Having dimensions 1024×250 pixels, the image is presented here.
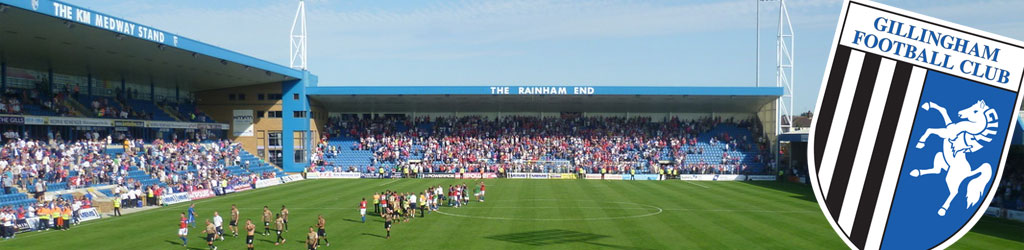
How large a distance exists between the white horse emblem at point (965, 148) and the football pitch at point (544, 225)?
62.0 feet

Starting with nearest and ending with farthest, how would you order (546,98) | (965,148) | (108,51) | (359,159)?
1. (965,148)
2. (108,51)
3. (359,159)
4. (546,98)

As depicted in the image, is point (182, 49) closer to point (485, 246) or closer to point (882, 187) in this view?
point (485, 246)

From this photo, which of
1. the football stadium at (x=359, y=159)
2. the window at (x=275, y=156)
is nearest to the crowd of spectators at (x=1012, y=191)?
the football stadium at (x=359, y=159)

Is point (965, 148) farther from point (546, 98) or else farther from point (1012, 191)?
point (546, 98)

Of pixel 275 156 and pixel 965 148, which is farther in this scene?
pixel 275 156

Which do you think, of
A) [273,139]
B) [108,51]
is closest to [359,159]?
[273,139]

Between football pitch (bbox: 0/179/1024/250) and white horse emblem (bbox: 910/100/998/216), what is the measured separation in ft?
62.0

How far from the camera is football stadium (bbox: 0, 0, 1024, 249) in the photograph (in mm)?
27203

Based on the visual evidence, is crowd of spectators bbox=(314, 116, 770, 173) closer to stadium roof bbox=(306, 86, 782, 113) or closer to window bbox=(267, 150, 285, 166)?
stadium roof bbox=(306, 86, 782, 113)

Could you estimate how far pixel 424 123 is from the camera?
77.2m

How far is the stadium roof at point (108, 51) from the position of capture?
3275cm

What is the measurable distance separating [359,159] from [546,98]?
19461 mm

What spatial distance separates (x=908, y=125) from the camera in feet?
17.1

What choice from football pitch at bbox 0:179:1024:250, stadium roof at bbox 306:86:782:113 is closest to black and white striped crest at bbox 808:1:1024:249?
football pitch at bbox 0:179:1024:250
